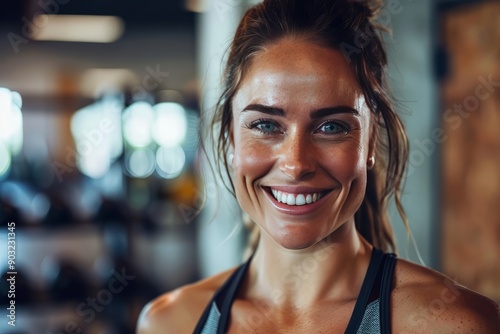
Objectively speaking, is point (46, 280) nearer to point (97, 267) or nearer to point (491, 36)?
point (97, 267)

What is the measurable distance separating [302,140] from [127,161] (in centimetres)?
148

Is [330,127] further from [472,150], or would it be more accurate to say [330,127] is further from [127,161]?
[127,161]

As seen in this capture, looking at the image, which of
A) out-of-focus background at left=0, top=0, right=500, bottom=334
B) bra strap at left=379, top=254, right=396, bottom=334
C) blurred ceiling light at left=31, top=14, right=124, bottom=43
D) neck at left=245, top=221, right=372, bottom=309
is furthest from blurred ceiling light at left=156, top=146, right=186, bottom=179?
bra strap at left=379, top=254, right=396, bottom=334

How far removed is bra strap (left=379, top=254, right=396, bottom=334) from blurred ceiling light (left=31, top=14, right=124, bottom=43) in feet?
4.26

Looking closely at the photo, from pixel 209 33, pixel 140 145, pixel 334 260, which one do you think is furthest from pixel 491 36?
pixel 140 145

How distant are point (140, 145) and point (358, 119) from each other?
150cm

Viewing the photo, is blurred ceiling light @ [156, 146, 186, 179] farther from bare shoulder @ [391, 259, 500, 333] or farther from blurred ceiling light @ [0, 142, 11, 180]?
bare shoulder @ [391, 259, 500, 333]

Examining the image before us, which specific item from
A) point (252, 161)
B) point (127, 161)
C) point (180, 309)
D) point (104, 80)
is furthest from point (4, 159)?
point (252, 161)

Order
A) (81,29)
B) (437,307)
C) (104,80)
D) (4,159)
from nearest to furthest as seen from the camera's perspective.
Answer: (437,307) < (4,159) < (81,29) < (104,80)

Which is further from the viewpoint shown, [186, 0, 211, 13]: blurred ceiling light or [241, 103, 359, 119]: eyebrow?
[186, 0, 211, 13]: blurred ceiling light

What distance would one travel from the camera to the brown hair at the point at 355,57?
0.76 metres

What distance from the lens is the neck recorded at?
812 mm

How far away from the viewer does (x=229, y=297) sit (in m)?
0.89

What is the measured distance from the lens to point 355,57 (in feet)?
2.49
